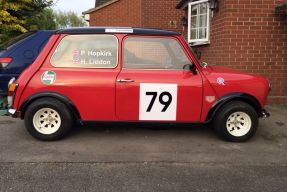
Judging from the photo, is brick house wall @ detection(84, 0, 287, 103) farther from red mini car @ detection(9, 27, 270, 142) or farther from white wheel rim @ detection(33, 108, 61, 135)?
white wheel rim @ detection(33, 108, 61, 135)

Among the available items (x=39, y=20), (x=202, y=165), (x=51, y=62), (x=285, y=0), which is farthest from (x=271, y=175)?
(x=39, y=20)

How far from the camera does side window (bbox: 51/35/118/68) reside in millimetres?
5680

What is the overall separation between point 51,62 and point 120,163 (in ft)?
6.48

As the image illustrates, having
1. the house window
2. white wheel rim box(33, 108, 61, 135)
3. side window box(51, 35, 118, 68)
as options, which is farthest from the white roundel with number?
the house window

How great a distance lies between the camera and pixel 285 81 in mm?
8586

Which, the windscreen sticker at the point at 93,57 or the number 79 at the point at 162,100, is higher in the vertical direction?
the windscreen sticker at the point at 93,57

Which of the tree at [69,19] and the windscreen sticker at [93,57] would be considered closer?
the windscreen sticker at [93,57]

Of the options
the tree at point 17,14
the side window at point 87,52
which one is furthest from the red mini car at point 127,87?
the tree at point 17,14

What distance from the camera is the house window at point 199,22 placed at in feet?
31.6

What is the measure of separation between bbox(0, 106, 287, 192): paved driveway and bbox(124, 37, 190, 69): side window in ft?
3.80

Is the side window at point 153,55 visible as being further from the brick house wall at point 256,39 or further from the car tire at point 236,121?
the brick house wall at point 256,39

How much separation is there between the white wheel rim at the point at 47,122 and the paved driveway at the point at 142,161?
7.8 inches

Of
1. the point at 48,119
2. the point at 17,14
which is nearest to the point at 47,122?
the point at 48,119

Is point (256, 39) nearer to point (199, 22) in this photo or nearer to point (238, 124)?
point (199, 22)
